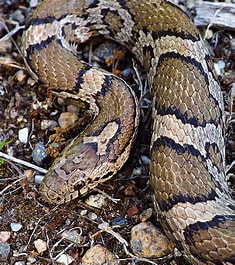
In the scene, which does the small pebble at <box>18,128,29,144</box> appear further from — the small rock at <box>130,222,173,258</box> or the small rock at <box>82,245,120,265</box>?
the small rock at <box>130,222,173,258</box>

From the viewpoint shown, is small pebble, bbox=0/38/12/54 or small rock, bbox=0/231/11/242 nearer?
small rock, bbox=0/231/11/242

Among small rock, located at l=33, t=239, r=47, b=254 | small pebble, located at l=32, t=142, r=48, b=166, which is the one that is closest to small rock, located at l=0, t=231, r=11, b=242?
small rock, located at l=33, t=239, r=47, b=254

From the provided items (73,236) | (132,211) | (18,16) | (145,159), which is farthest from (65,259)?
(18,16)

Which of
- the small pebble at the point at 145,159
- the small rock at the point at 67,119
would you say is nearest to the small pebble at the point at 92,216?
the small pebble at the point at 145,159

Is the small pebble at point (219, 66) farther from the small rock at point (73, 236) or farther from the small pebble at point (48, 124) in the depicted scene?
the small rock at point (73, 236)

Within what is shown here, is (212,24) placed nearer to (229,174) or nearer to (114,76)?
(114,76)

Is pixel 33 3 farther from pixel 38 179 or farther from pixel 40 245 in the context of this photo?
pixel 40 245

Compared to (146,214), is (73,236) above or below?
below
